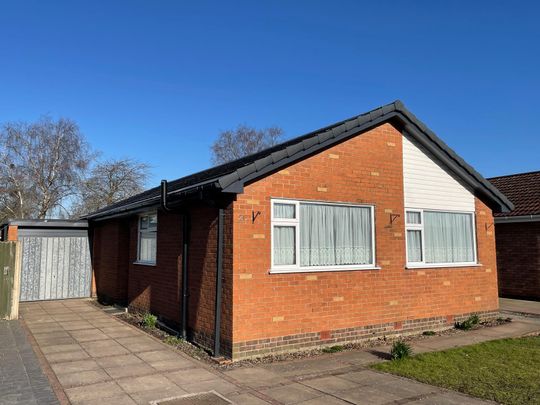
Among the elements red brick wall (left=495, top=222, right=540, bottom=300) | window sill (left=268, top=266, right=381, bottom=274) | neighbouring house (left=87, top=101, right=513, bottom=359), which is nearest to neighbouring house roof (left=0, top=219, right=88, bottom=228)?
neighbouring house (left=87, top=101, right=513, bottom=359)

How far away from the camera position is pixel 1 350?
7.46 m

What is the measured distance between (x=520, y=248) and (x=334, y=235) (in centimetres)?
924

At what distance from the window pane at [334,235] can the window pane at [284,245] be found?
173 mm

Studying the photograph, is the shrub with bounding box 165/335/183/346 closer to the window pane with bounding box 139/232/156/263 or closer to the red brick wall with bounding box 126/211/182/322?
the red brick wall with bounding box 126/211/182/322

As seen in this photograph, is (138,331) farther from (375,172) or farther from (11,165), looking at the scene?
(11,165)

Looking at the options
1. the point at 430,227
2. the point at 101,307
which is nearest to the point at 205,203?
the point at 430,227

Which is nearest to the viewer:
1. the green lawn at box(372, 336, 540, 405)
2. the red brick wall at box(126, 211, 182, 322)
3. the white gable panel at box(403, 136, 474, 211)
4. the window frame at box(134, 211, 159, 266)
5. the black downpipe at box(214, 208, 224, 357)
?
the green lawn at box(372, 336, 540, 405)

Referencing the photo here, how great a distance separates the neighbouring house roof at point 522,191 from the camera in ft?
47.1

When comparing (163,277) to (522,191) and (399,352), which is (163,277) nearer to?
(399,352)

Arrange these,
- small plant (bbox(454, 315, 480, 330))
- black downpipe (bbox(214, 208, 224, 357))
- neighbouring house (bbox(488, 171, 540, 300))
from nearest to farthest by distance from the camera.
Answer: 1. black downpipe (bbox(214, 208, 224, 357))
2. small plant (bbox(454, 315, 480, 330))
3. neighbouring house (bbox(488, 171, 540, 300))

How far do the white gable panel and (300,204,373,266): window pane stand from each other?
137 cm

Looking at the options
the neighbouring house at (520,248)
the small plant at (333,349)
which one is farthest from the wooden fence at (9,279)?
the neighbouring house at (520,248)

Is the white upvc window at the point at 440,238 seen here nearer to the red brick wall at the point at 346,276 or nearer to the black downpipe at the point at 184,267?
the red brick wall at the point at 346,276

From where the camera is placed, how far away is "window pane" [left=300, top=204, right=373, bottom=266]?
7832mm
